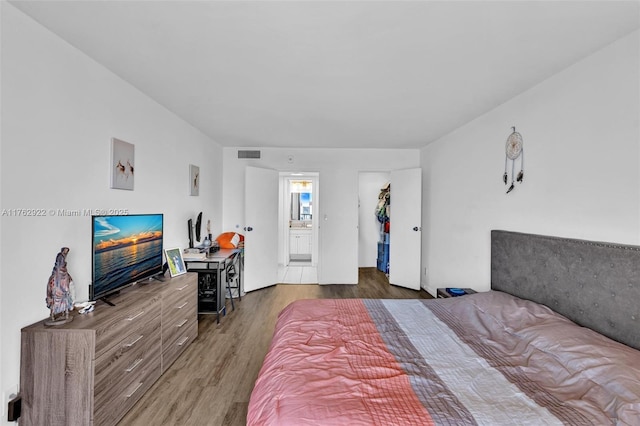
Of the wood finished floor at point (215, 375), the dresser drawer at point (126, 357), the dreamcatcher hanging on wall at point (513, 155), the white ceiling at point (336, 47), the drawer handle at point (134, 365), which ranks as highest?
the white ceiling at point (336, 47)

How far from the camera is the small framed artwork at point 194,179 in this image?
3.51m

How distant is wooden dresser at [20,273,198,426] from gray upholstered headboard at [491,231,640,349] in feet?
9.75

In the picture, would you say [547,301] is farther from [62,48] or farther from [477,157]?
[62,48]

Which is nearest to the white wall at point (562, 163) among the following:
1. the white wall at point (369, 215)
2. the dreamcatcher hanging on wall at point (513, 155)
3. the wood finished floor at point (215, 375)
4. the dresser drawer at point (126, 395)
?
the dreamcatcher hanging on wall at point (513, 155)

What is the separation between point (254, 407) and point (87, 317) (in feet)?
4.10

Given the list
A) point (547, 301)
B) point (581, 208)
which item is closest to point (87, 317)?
point (547, 301)

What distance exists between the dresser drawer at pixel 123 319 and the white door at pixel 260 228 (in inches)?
91.5

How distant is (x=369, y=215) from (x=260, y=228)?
2.67 meters

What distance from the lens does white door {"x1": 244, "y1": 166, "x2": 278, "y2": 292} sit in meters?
4.48

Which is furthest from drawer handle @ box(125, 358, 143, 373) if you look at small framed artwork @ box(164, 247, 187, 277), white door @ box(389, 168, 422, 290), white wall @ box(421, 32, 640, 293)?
white door @ box(389, 168, 422, 290)

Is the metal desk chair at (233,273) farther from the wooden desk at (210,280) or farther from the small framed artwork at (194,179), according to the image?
the small framed artwork at (194,179)

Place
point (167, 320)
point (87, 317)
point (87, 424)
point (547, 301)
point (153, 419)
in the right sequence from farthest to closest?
point (167, 320) → point (547, 301) → point (153, 419) → point (87, 317) → point (87, 424)

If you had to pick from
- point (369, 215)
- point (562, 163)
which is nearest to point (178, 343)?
point (562, 163)

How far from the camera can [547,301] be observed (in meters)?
2.01
